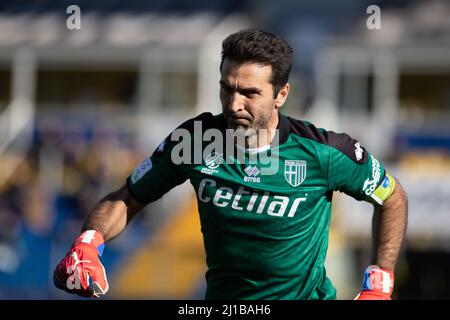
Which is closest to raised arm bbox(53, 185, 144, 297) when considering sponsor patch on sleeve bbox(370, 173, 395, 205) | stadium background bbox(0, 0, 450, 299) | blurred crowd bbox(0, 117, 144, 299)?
sponsor patch on sleeve bbox(370, 173, 395, 205)

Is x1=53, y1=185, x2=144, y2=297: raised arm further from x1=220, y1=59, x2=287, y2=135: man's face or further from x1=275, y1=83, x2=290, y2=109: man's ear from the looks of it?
x1=275, y1=83, x2=290, y2=109: man's ear

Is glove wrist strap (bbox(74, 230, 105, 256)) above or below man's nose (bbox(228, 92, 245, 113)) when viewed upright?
below

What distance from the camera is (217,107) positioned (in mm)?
20859

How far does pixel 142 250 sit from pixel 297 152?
445 inches

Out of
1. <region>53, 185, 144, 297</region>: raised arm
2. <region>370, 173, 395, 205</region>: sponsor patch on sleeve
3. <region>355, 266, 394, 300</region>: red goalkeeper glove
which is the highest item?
<region>370, 173, 395, 205</region>: sponsor patch on sleeve

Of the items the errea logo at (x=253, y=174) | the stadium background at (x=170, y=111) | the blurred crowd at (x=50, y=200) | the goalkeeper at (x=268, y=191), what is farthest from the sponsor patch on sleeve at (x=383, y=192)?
the blurred crowd at (x=50, y=200)

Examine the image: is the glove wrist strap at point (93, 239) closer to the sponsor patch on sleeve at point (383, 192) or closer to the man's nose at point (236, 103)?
the man's nose at point (236, 103)

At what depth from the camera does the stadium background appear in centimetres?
1662

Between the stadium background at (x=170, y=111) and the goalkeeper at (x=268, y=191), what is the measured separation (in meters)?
10.1

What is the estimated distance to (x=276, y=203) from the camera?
18.5 ft

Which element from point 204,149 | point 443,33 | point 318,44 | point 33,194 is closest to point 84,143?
point 33,194

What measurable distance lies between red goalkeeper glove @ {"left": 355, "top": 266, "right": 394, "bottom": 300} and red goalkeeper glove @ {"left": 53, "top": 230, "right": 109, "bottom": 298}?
1.48 metres

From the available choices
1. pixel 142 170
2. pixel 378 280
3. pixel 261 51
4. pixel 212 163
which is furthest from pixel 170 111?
pixel 378 280

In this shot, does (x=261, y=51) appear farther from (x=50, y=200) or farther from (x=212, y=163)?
(x=50, y=200)
